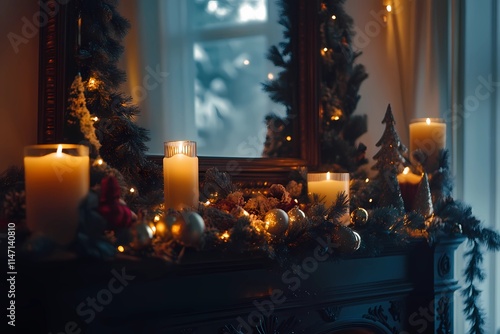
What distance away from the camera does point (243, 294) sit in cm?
141

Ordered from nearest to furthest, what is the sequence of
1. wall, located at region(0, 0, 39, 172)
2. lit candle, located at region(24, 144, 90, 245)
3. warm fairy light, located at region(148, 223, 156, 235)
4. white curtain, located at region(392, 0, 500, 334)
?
lit candle, located at region(24, 144, 90, 245) < warm fairy light, located at region(148, 223, 156, 235) < wall, located at region(0, 0, 39, 172) < white curtain, located at region(392, 0, 500, 334)

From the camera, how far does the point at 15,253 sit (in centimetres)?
112

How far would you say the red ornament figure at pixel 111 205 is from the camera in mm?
1149

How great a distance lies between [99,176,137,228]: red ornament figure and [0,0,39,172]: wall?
1.35 feet

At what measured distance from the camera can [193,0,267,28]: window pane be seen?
66.5 inches

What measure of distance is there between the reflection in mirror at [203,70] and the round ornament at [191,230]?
0.44 m

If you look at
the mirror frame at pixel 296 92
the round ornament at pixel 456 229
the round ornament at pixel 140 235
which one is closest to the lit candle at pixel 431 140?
the round ornament at pixel 456 229

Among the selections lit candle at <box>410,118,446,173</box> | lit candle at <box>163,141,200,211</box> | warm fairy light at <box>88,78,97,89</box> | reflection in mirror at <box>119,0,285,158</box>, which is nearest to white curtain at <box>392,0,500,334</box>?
lit candle at <box>410,118,446,173</box>

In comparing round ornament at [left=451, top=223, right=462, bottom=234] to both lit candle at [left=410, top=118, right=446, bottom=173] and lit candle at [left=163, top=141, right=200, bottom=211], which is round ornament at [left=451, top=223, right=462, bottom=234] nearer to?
lit candle at [left=410, top=118, right=446, bottom=173]

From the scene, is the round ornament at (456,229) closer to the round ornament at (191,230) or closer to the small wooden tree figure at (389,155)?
the small wooden tree figure at (389,155)

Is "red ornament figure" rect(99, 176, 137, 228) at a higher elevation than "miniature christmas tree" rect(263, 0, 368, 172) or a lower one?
lower

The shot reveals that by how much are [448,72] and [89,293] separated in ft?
4.87

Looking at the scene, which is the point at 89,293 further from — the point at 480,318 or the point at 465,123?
the point at 465,123

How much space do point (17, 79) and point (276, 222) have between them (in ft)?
2.33
